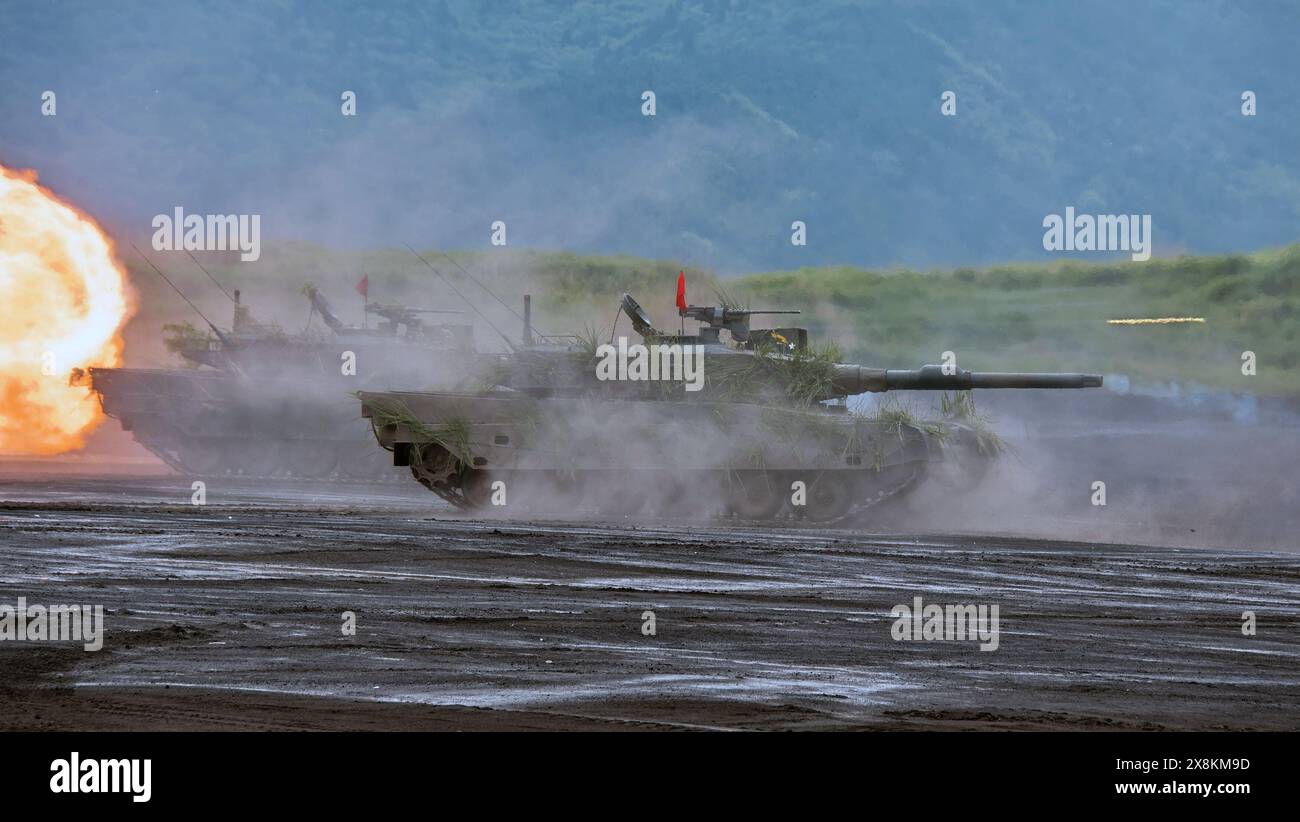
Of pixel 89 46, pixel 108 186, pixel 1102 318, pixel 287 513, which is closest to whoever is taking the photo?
pixel 287 513

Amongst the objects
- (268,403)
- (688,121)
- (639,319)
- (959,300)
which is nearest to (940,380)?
(639,319)

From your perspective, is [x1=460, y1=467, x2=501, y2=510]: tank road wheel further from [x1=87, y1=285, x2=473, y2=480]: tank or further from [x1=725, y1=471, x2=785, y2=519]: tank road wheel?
[x1=87, y1=285, x2=473, y2=480]: tank

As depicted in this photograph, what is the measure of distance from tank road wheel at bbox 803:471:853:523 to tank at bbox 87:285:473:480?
16.6 meters

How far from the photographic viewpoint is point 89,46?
4670 inches

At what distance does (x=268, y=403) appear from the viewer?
43.6 meters

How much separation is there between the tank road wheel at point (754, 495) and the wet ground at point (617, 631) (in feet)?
13.9

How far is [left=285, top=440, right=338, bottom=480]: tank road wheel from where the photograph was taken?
43.7 m

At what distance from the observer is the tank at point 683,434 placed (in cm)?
2650

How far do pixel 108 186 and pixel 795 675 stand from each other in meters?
102

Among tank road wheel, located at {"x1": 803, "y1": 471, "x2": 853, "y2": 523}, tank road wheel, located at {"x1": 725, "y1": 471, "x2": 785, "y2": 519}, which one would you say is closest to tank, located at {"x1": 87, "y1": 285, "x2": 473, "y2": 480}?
tank road wheel, located at {"x1": 725, "y1": 471, "x2": 785, "y2": 519}
